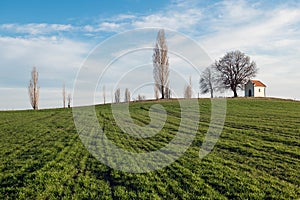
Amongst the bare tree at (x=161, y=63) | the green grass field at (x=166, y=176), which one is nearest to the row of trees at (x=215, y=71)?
the bare tree at (x=161, y=63)

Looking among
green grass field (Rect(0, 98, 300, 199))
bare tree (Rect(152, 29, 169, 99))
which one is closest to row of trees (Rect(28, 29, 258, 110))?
bare tree (Rect(152, 29, 169, 99))

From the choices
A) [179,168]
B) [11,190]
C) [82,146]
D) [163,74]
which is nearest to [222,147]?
[179,168]

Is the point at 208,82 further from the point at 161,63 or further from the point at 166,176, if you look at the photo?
the point at 166,176

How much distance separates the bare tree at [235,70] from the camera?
76.6 meters

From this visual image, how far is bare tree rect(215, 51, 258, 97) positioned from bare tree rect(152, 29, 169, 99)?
705 inches

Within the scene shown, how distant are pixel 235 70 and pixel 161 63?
22.8m

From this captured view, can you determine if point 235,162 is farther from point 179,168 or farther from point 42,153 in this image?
point 42,153

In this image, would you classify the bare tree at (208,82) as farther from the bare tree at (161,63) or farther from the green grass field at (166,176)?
the green grass field at (166,176)

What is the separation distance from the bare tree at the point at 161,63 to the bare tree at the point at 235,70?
Result: 1790cm

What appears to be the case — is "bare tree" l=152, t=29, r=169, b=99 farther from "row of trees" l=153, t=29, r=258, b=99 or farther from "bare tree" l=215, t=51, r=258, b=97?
"bare tree" l=215, t=51, r=258, b=97

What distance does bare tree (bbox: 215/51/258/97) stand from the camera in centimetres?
7662

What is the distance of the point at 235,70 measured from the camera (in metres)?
77.4

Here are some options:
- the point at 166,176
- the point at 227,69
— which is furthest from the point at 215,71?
the point at 166,176

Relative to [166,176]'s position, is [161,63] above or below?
above
